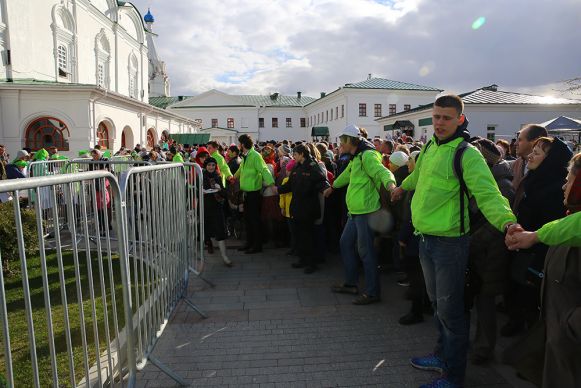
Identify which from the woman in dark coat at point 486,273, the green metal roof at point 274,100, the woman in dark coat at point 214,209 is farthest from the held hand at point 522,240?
the green metal roof at point 274,100

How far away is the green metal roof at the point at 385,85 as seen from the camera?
52719 millimetres

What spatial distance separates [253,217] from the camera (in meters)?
7.71

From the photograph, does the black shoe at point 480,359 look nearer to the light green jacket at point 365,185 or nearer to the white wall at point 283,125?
the light green jacket at point 365,185

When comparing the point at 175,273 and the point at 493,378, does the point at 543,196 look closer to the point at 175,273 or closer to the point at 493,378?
the point at 493,378

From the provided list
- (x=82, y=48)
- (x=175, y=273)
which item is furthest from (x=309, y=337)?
(x=82, y=48)

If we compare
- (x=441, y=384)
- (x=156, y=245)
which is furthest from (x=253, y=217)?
(x=441, y=384)

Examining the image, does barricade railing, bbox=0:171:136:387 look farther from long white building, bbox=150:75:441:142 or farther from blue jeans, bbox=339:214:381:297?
long white building, bbox=150:75:441:142

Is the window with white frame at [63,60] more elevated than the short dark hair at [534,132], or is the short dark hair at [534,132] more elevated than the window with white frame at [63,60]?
the window with white frame at [63,60]

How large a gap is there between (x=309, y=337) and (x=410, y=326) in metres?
1.13

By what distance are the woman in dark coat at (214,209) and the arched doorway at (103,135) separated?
16542 mm

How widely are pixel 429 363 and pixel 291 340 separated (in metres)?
1.34

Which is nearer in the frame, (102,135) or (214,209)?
(214,209)

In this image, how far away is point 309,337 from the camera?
4320mm

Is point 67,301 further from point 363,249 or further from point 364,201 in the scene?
point 364,201
